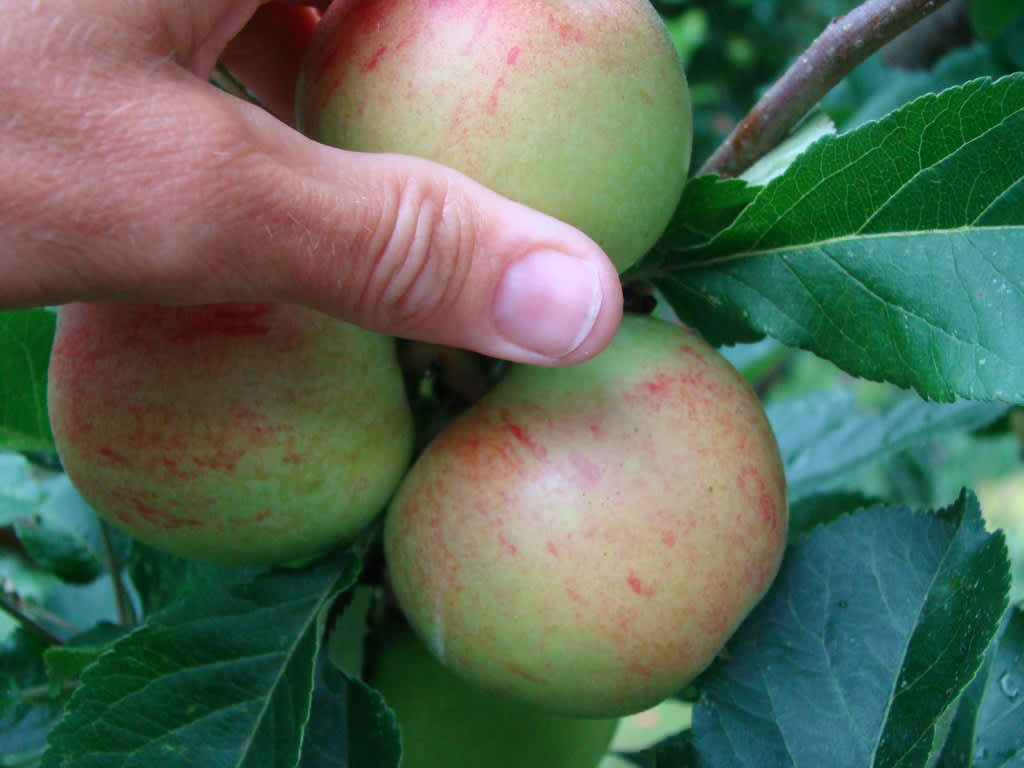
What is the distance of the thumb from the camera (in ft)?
1.83

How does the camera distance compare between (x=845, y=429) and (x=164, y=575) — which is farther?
(x=845, y=429)

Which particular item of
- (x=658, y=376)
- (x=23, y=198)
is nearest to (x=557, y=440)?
(x=658, y=376)

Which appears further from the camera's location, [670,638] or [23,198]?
[670,638]

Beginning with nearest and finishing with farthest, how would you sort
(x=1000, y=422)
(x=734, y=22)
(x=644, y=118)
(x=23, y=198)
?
(x=23, y=198) < (x=644, y=118) < (x=1000, y=422) < (x=734, y=22)

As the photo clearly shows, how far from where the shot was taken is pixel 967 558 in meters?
0.73

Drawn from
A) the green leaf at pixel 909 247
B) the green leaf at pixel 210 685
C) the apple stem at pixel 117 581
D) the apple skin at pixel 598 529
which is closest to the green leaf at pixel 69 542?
the apple stem at pixel 117 581

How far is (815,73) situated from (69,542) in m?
0.86

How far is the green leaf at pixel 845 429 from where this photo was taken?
1.09m

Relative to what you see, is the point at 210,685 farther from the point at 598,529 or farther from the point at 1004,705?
the point at 1004,705

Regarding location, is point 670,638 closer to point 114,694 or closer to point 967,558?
point 967,558

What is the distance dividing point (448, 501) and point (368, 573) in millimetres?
215

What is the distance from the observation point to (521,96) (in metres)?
0.61

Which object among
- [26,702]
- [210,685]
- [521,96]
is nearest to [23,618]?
[26,702]

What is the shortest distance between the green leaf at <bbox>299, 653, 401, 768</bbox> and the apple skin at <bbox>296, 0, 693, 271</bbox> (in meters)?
0.39
